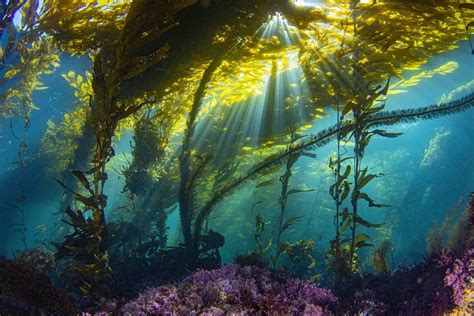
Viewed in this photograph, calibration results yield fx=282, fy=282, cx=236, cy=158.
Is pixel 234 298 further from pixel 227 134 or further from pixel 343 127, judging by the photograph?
pixel 227 134

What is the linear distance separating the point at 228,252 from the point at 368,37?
14261mm

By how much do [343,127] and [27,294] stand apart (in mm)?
4024

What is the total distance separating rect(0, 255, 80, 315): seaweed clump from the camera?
2232mm

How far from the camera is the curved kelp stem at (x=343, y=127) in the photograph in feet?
12.3

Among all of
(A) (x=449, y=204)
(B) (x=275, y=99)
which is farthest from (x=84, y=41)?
(A) (x=449, y=204)

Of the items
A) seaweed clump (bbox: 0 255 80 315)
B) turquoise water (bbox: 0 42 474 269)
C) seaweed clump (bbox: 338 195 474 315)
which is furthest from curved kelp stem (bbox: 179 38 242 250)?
turquoise water (bbox: 0 42 474 269)

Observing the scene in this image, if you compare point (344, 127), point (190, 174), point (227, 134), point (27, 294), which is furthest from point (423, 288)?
point (227, 134)

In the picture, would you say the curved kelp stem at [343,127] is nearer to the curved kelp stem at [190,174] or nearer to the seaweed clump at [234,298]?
the curved kelp stem at [190,174]

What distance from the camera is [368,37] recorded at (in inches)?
164

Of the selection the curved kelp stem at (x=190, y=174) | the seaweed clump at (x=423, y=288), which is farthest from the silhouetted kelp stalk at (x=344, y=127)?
the seaweed clump at (x=423, y=288)

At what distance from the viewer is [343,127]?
13.2 feet

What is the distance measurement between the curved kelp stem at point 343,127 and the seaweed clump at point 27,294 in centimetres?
252

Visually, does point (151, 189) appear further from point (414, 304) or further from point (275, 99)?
point (414, 304)

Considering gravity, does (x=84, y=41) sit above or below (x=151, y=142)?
above
